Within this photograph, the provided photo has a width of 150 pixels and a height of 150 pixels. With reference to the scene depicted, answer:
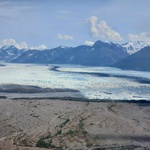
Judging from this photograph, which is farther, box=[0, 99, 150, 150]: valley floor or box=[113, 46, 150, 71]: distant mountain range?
box=[113, 46, 150, 71]: distant mountain range

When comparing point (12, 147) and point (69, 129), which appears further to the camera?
point (69, 129)

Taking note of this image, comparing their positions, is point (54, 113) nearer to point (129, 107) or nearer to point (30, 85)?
point (129, 107)

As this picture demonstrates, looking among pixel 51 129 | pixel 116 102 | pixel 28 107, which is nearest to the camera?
pixel 51 129

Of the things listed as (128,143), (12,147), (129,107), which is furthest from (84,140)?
(129,107)

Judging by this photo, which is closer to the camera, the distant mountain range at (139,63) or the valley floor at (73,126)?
the valley floor at (73,126)

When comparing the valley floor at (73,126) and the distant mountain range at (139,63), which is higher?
the distant mountain range at (139,63)

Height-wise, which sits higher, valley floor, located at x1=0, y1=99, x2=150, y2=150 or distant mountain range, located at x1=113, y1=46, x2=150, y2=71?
distant mountain range, located at x1=113, y1=46, x2=150, y2=71

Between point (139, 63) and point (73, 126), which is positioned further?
point (139, 63)

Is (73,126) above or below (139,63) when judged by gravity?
below
